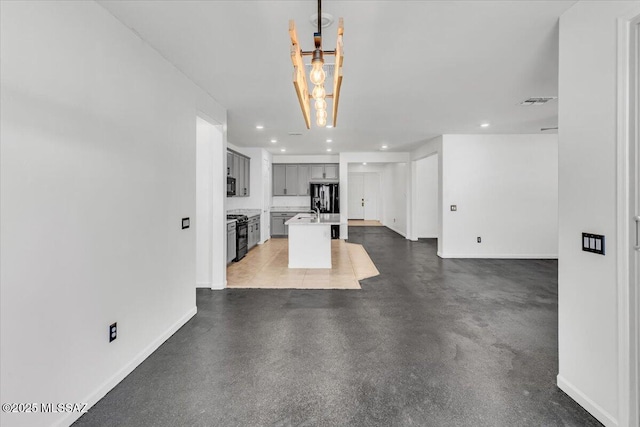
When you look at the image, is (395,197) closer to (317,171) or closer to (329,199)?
(329,199)

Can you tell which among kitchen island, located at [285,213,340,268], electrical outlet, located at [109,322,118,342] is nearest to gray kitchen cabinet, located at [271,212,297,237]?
kitchen island, located at [285,213,340,268]

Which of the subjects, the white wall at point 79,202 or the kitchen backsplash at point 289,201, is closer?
the white wall at point 79,202

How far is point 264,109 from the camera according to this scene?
4.34 metres

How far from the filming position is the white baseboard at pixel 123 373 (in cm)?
173

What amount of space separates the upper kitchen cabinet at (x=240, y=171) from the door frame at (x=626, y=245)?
19.4 feet

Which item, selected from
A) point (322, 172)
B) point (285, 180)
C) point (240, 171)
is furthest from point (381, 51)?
point (285, 180)

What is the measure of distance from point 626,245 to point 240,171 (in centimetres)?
671

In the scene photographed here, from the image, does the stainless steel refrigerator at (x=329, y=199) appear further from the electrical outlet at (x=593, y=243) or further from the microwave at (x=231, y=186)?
the electrical outlet at (x=593, y=243)

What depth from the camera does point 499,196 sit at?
6.34 m

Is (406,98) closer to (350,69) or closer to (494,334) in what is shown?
(350,69)

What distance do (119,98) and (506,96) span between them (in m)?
4.27

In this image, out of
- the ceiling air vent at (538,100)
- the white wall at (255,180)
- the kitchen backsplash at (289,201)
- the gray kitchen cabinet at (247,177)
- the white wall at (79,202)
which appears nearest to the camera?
the white wall at (79,202)

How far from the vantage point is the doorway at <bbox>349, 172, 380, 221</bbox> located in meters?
14.3

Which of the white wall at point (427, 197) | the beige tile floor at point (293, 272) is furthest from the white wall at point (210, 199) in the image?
the white wall at point (427, 197)
